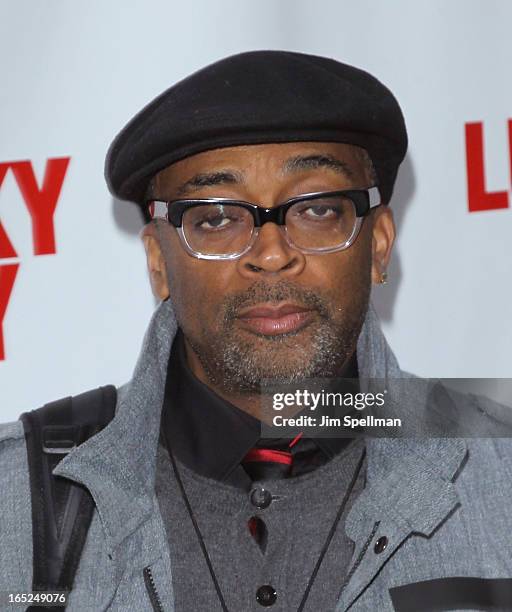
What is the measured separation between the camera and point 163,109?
2.05 metres

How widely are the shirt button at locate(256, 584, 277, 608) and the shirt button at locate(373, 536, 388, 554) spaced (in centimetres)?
20

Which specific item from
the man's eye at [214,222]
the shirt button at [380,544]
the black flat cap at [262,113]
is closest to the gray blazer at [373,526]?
the shirt button at [380,544]

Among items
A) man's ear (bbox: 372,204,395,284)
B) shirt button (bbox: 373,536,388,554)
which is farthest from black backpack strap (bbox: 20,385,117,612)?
man's ear (bbox: 372,204,395,284)

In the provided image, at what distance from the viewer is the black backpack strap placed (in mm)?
1865

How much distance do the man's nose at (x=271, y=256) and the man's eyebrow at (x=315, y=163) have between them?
0.40ft

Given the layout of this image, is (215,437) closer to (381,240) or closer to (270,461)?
(270,461)

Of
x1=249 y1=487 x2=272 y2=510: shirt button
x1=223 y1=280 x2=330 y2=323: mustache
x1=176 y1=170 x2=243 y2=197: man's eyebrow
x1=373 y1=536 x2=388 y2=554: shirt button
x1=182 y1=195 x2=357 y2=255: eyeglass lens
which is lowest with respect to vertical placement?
x1=373 y1=536 x2=388 y2=554: shirt button

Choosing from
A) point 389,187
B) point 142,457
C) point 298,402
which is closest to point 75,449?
point 142,457

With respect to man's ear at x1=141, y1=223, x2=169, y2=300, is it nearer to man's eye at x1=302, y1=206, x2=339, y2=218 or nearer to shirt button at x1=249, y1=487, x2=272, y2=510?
man's eye at x1=302, y1=206, x2=339, y2=218

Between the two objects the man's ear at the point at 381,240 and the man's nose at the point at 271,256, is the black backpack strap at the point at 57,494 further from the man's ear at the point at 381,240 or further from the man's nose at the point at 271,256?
the man's ear at the point at 381,240

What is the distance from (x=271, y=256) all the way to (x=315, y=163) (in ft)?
0.69

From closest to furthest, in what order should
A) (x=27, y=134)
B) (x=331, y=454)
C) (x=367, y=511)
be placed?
1. (x=367, y=511)
2. (x=331, y=454)
3. (x=27, y=134)

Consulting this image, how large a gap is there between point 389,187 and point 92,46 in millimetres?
785

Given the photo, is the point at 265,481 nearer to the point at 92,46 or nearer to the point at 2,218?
the point at 2,218
